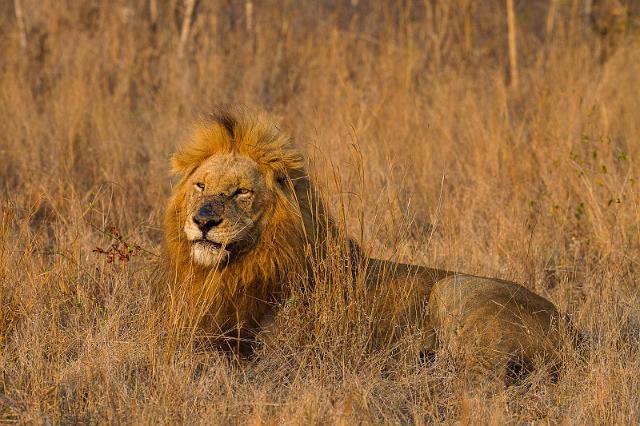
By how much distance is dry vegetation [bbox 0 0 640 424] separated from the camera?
12.1ft

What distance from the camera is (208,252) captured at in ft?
13.2

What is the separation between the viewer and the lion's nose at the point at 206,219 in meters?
3.93

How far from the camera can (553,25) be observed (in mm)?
10945

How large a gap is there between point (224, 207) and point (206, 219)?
0.47 feet

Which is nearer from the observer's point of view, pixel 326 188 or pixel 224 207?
pixel 224 207

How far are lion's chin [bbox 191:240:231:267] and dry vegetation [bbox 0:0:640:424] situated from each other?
35cm

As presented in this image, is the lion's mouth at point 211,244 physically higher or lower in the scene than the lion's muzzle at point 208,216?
lower

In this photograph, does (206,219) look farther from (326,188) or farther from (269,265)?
(326,188)

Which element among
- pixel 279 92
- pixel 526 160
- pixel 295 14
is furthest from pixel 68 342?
pixel 295 14

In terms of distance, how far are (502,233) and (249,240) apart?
2.12 meters

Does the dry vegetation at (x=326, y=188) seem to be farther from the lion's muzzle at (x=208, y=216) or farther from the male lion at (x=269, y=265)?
the lion's muzzle at (x=208, y=216)

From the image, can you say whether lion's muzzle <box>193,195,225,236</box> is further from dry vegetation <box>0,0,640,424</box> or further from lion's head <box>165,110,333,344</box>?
dry vegetation <box>0,0,640,424</box>

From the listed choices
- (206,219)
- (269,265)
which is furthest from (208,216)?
(269,265)

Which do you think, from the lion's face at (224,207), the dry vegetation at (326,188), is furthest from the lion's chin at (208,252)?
the dry vegetation at (326,188)
